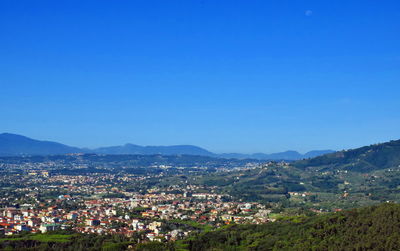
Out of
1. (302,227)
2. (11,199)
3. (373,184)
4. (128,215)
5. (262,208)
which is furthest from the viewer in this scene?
(373,184)

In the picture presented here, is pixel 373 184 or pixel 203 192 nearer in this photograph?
pixel 203 192

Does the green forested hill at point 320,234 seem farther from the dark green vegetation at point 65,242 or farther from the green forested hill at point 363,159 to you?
the green forested hill at point 363,159

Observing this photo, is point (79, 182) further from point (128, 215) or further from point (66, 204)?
point (128, 215)

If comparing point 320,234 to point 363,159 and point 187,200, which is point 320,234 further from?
point 363,159

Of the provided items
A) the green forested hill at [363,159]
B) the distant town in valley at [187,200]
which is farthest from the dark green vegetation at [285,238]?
the green forested hill at [363,159]

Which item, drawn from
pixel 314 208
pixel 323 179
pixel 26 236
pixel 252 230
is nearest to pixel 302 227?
pixel 252 230

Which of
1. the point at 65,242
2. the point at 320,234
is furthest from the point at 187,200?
the point at 320,234
